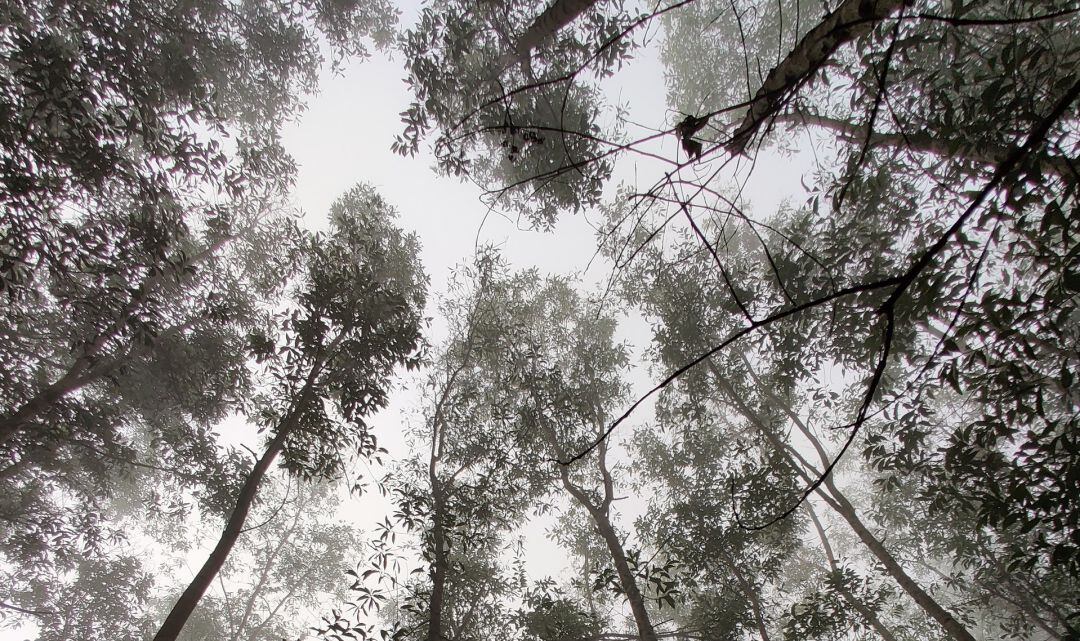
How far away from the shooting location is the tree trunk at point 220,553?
472cm

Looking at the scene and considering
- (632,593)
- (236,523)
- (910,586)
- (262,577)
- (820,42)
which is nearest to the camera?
(820,42)

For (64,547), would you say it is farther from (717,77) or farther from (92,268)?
(717,77)

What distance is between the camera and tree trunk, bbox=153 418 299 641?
472cm

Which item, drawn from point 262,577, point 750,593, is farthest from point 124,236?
point 262,577

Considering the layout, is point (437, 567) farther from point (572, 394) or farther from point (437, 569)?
point (572, 394)

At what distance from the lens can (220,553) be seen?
17.0 ft

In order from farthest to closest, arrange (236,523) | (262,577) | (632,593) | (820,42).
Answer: (262,577)
(632,593)
(236,523)
(820,42)

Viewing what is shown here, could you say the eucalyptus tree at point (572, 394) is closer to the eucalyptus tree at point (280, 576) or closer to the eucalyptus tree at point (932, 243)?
the eucalyptus tree at point (932, 243)

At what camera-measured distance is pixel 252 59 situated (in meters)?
9.28

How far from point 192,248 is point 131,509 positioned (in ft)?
43.8

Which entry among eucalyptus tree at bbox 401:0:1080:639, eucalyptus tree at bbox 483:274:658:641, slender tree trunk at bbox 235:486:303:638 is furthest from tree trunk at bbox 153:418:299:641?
slender tree trunk at bbox 235:486:303:638

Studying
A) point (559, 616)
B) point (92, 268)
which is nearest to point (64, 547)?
point (92, 268)

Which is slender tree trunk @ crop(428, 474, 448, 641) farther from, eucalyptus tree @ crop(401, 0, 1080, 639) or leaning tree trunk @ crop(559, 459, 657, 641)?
eucalyptus tree @ crop(401, 0, 1080, 639)

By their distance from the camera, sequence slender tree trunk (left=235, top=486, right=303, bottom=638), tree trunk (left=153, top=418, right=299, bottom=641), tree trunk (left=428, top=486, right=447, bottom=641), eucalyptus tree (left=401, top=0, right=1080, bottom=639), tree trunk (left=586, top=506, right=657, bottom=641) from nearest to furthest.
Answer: eucalyptus tree (left=401, top=0, right=1080, bottom=639)
tree trunk (left=153, top=418, right=299, bottom=641)
tree trunk (left=428, top=486, right=447, bottom=641)
tree trunk (left=586, top=506, right=657, bottom=641)
slender tree trunk (left=235, top=486, right=303, bottom=638)
